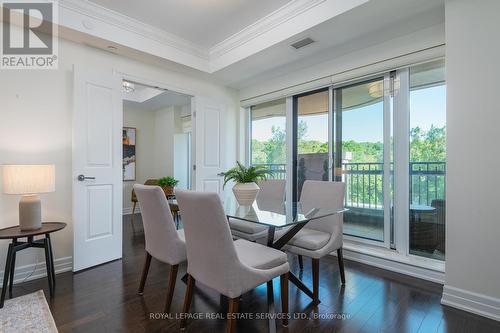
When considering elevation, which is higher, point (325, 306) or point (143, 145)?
point (143, 145)

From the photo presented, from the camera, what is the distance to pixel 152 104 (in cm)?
580

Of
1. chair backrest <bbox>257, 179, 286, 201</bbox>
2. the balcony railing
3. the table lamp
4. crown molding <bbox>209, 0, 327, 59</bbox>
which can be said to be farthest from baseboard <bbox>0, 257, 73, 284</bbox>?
the balcony railing

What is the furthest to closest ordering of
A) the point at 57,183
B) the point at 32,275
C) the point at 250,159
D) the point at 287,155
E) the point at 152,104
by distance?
1. the point at 152,104
2. the point at 250,159
3. the point at 287,155
4. the point at 57,183
5. the point at 32,275

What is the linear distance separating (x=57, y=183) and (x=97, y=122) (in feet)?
2.53

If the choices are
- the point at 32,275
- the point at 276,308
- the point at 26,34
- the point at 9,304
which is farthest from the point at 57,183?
the point at 276,308

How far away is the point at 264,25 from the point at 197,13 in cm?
76

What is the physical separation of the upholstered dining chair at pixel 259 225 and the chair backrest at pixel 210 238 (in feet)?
3.38

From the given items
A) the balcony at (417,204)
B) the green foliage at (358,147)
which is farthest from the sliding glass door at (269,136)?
the balcony at (417,204)

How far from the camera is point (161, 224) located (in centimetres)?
191

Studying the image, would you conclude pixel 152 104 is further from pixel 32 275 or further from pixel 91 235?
pixel 32 275

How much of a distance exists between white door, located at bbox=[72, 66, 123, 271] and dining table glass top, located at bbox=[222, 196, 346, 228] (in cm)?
151

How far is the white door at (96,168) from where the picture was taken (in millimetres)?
2666

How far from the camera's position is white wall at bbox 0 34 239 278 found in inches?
94.6

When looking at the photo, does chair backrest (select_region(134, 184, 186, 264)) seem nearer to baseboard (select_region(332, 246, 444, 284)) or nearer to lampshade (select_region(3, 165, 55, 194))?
lampshade (select_region(3, 165, 55, 194))
